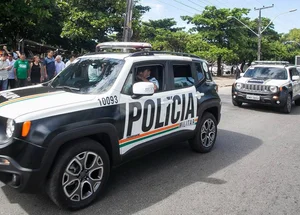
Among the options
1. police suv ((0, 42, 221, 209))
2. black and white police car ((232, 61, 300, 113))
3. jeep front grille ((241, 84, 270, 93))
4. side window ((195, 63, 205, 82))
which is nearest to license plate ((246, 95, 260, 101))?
black and white police car ((232, 61, 300, 113))

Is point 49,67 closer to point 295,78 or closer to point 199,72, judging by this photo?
point 199,72

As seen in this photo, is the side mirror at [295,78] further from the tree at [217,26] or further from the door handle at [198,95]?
the tree at [217,26]

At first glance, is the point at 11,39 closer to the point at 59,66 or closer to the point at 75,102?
the point at 59,66

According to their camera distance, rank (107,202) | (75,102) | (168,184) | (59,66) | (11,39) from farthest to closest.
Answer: (11,39), (59,66), (168,184), (107,202), (75,102)

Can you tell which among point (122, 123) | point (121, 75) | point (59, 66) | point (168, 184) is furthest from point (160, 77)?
point (59, 66)

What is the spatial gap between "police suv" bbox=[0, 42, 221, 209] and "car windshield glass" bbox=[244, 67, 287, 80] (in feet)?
22.2

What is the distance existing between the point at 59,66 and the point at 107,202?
831 centimetres

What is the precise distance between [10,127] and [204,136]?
3.44 meters

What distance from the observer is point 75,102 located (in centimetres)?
341

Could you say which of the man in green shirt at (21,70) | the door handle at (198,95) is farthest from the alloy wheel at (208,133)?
the man in green shirt at (21,70)

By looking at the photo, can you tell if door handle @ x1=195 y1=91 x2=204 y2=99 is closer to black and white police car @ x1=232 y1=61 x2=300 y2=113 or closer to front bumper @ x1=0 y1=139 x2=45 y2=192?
front bumper @ x1=0 y1=139 x2=45 y2=192

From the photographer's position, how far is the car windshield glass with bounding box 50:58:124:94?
152 inches

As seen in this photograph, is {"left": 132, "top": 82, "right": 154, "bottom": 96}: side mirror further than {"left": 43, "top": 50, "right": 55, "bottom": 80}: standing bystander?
No

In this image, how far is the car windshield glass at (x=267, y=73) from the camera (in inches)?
432
